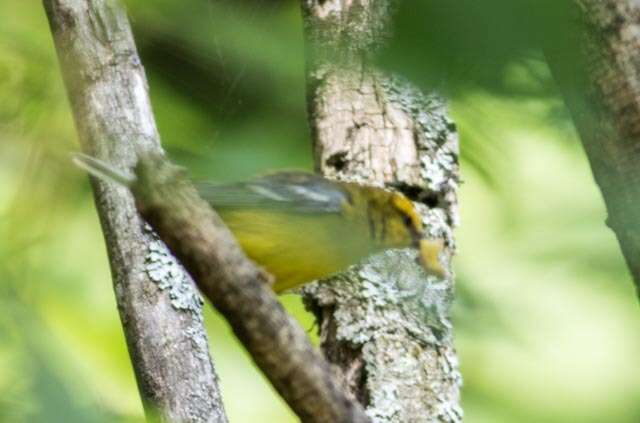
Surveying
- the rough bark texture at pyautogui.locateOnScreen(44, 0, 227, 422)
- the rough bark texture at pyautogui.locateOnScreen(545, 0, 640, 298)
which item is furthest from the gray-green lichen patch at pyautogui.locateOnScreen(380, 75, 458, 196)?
the rough bark texture at pyautogui.locateOnScreen(545, 0, 640, 298)

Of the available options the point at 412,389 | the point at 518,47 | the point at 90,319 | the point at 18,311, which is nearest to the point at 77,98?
the point at 90,319

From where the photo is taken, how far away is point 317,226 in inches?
145

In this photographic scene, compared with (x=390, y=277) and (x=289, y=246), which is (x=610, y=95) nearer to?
(x=289, y=246)

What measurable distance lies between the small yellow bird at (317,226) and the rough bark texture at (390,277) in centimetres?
16

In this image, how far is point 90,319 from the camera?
10.7ft

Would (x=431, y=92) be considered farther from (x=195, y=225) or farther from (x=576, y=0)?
(x=195, y=225)

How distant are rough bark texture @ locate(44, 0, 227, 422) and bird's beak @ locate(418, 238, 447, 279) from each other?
2.86 feet

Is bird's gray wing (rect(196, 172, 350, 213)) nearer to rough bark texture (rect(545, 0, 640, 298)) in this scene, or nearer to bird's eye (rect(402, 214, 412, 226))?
bird's eye (rect(402, 214, 412, 226))

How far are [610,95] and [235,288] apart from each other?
1.54ft

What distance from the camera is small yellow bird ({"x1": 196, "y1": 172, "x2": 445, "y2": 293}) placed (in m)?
3.48

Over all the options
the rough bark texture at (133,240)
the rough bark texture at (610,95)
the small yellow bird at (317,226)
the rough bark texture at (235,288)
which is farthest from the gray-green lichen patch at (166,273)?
the rough bark texture at (610,95)

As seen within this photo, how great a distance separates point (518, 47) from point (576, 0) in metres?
0.18

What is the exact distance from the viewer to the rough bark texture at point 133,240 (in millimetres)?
2912

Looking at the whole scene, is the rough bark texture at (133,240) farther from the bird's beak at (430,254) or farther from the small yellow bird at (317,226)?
the bird's beak at (430,254)
